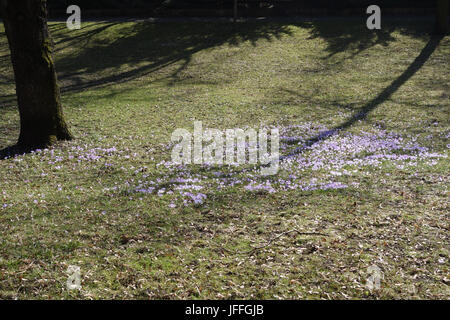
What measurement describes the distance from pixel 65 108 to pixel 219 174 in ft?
20.8

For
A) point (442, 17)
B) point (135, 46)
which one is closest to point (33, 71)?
point (135, 46)

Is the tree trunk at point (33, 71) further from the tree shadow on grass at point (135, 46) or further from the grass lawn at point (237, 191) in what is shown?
the tree shadow on grass at point (135, 46)

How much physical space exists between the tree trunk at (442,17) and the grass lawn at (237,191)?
348 cm

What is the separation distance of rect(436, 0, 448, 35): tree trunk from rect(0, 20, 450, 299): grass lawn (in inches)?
137

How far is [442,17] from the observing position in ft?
61.7

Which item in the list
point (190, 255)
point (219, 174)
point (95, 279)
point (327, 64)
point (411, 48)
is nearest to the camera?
point (95, 279)

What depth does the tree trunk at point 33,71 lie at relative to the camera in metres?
8.26

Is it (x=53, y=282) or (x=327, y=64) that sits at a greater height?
(x=327, y=64)

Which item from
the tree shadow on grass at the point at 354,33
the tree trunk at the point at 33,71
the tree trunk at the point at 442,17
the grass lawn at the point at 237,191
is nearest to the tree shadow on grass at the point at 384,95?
the grass lawn at the point at 237,191

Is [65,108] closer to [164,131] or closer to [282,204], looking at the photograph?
[164,131]

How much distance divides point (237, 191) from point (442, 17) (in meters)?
15.9

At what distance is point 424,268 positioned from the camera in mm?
5098
